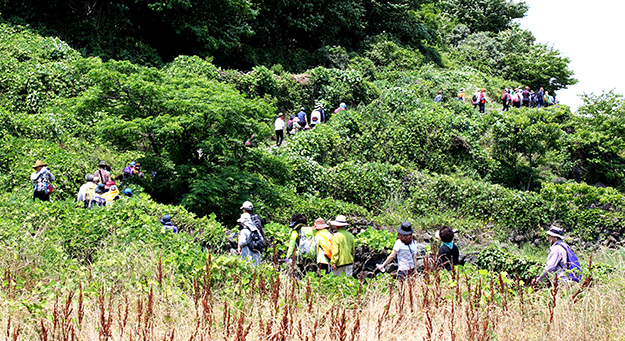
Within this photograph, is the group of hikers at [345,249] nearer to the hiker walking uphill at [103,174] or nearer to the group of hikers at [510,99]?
the hiker walking uphill at [103,174]

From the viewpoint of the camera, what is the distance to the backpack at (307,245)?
7.95m

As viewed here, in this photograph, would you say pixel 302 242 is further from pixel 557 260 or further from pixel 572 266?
pixel 572 266

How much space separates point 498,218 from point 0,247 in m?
13.1

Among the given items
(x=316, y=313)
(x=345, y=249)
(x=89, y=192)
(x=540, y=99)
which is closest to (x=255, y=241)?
(x=345, y=249)

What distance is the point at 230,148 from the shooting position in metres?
12.6

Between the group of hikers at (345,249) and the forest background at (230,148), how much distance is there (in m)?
0.81

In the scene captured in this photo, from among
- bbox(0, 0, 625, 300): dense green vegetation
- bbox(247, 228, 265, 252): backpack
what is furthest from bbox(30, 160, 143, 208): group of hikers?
bbox(247, 228, 265, 252): backpack

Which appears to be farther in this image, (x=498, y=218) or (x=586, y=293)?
(x=498, y=218)

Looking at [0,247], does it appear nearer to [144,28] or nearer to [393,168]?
[393,168]

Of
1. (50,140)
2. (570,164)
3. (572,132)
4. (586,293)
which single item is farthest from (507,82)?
(586,293)

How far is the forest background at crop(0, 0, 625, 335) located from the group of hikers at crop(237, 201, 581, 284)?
810 mm

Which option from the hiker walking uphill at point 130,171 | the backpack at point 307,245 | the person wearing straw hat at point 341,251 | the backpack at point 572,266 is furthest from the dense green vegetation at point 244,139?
the backpack at point 572,266

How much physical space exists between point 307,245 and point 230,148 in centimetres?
524

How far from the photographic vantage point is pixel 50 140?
46.0 feet
